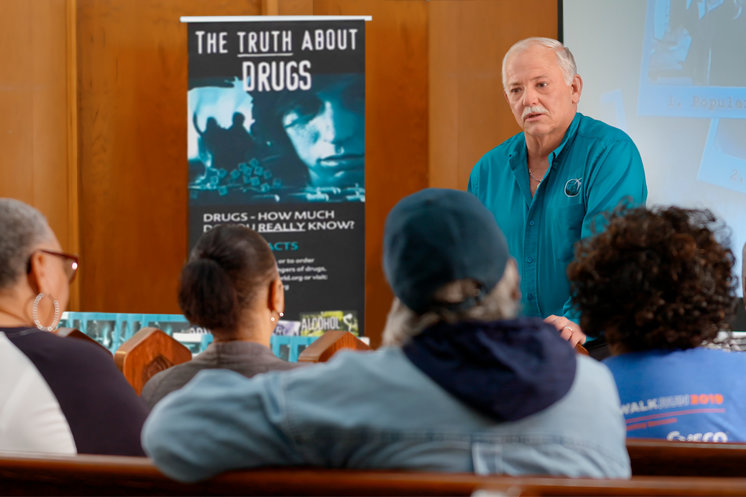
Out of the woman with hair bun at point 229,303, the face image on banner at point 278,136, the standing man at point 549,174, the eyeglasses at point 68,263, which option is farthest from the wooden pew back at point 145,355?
the face image on banner at point 278,136

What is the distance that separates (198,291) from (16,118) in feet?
13.0

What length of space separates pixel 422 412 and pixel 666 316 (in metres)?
0.72

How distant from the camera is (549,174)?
2879 mm

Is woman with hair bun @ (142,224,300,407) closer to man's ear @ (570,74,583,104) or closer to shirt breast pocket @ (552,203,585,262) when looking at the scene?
shirt breast pocket @ (552,203,585,262)

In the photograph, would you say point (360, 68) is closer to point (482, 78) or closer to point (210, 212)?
point (482, 78)

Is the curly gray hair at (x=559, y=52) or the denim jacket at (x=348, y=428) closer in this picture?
the denim jacket at (x=348, y=428)

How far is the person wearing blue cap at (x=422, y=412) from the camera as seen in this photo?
41.8 inches

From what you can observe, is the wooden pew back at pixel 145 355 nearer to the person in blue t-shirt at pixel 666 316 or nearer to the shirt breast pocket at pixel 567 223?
the person in blue t-shirt at pixel 666 316

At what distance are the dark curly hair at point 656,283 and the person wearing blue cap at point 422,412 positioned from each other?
53 centimetres

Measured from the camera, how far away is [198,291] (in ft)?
6.17

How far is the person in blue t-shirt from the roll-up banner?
10.7 ft

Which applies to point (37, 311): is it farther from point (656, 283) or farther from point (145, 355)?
point (656, 283)

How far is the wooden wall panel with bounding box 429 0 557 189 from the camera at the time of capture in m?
5.23

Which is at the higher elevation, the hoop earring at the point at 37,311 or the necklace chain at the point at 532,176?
the necklace chain at the point at 532,176
